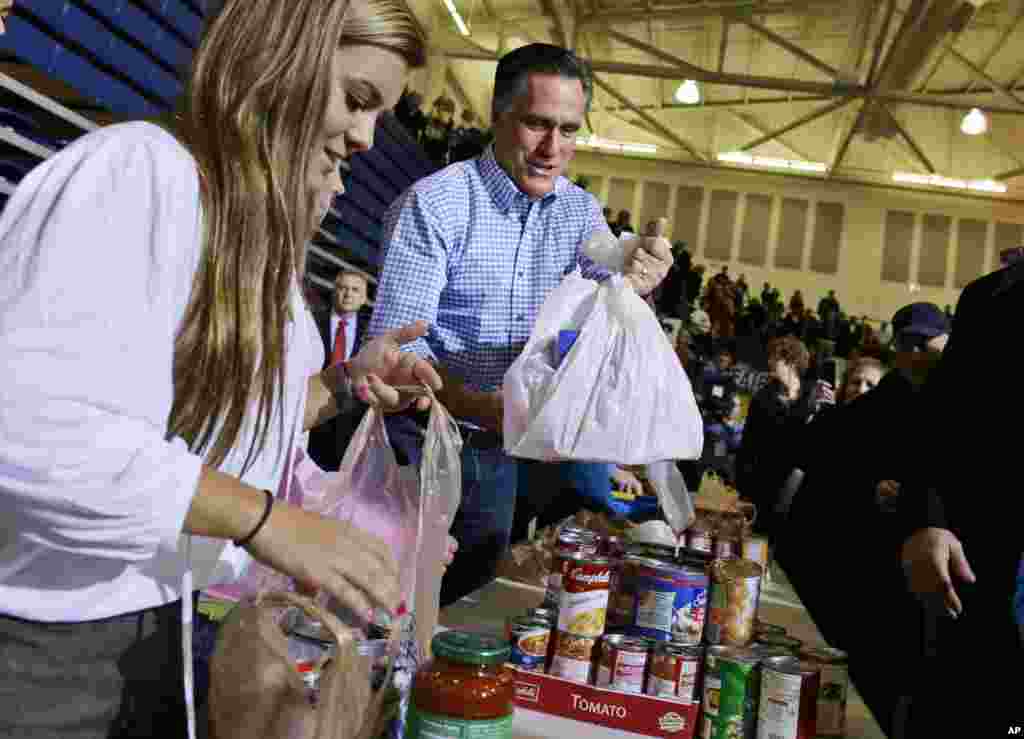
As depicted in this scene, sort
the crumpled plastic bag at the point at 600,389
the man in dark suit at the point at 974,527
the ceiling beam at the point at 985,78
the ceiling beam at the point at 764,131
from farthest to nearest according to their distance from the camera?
1. the ceiling beam at the point at 764,131
2. the ceiling beam at the point at 985,78
3. the man in dark suit at the point at 974,527
4. the crumpled plastic bag at the point at 600,389

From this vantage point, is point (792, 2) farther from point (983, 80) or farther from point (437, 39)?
point (437, 39)

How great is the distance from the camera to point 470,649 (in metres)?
0.98

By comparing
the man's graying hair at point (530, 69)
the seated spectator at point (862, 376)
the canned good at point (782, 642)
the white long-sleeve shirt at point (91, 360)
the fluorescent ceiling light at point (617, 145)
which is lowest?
the canned good at point (782, 642)

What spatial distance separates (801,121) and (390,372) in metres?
16.2

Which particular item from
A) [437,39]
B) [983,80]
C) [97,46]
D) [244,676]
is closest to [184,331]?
[244,676]

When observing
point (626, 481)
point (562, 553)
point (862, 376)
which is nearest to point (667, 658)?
point (562, 553)

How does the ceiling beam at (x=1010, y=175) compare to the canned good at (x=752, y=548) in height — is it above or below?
above

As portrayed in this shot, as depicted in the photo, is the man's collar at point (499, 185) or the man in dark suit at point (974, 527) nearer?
the man in dark suit at point (974, 527)

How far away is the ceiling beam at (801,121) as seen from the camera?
14.7 m

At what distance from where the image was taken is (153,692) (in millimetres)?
956

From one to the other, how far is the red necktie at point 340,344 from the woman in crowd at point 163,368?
444 centimetres

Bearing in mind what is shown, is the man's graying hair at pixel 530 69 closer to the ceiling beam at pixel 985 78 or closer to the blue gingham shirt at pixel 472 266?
the blue gingham shirt at pixel 472 266

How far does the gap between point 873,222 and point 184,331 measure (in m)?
19.6

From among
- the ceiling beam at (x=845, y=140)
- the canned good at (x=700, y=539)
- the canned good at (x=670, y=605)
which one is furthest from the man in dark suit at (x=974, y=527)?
the ceiling beam at (x=845, y=140)
